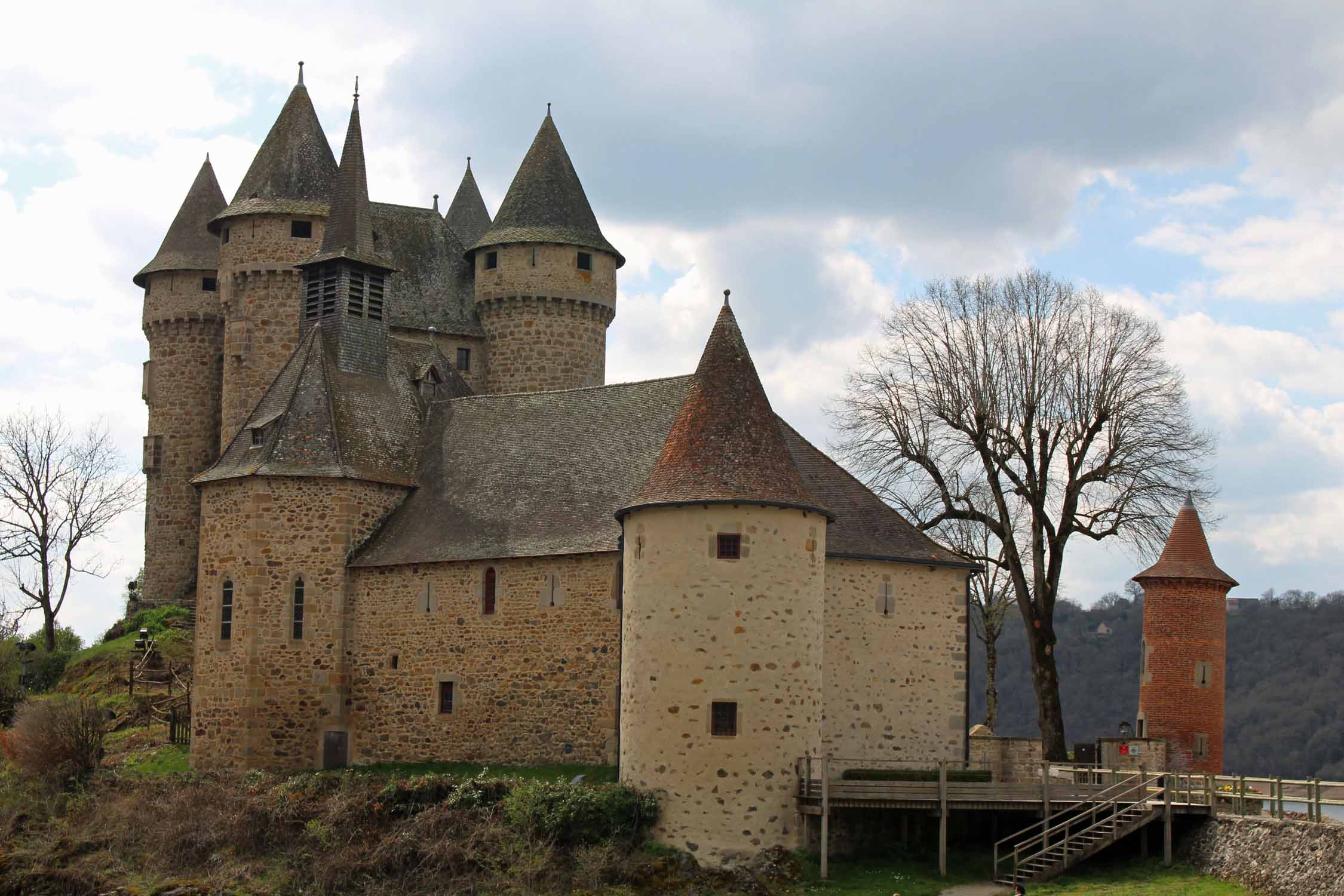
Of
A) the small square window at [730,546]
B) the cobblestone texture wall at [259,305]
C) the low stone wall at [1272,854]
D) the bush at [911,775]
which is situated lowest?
the low stone wall at [1272,854]

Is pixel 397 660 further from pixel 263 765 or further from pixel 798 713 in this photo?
pixel 798 713

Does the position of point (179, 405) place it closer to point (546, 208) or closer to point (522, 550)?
point (546, 208)

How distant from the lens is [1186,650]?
43.1m

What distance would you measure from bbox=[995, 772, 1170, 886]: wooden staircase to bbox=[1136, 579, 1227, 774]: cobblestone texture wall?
524 inches

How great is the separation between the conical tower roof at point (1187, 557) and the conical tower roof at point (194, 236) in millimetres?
27906

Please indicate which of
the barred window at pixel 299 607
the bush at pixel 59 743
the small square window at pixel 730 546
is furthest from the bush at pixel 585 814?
the bush at pixel 59 743

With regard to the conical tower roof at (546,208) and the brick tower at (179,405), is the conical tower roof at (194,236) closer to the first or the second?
the brick tower at (179,405)

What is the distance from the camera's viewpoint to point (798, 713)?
29.5 meters

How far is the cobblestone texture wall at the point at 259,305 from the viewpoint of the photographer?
45.8 metres

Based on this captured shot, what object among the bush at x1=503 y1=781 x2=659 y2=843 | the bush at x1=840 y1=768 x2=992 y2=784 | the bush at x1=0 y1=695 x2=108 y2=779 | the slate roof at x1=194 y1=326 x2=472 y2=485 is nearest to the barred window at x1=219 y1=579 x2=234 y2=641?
the slate roof at x1=194 y1=326 x2=472 y2=485

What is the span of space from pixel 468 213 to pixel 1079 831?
32.9m

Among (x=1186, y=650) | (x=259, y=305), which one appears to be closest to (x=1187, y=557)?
(x=1186, y=650)

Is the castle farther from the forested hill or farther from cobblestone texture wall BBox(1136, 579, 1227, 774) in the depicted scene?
the forested hill

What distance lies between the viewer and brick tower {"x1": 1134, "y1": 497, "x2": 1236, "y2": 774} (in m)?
42.7
